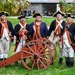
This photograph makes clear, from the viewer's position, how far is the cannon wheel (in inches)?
332

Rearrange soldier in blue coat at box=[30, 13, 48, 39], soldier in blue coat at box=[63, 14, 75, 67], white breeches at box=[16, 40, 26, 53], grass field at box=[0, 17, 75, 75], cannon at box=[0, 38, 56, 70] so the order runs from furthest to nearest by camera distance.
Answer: white breeches at box=[16, 40, 26, 53]
soldier in blue coat at box=[30, 13, 48, 39]
soldier in blue coat at box=[63, 14, 75, 67]
cannon at box=[0, 38, 56, 70]
grass field at box=[0, 17, 75, 75]

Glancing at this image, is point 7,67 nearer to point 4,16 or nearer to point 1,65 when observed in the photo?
point 1,65

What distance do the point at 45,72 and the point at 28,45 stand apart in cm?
87

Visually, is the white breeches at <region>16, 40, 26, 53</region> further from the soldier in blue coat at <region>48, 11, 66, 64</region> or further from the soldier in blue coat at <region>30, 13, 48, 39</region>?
the soldier in blue coat at <region>48, 11, 66, 64</region>

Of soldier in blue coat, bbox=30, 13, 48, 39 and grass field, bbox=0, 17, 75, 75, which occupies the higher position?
soldier in blue coat, bbox=30, 13, 48, 39

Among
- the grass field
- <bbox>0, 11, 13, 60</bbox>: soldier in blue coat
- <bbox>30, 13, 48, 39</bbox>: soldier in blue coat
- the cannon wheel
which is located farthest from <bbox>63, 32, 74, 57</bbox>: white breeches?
<bbox>0, 11, 13, 60</bbox>: soldier in blue coat

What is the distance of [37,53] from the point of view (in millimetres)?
8461

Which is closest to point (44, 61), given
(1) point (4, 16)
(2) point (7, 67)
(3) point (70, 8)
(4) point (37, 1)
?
(2) point (7, 67)

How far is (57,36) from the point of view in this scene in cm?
916

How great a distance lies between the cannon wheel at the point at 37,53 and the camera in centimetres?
843

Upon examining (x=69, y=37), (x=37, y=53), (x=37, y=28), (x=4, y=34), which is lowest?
(x=37, y=53)

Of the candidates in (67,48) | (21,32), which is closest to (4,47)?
(21,32)

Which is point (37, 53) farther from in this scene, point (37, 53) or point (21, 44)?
point (21, 44)

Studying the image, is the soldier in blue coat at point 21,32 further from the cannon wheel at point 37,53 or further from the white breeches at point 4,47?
the cannon wheel at point 37,53
